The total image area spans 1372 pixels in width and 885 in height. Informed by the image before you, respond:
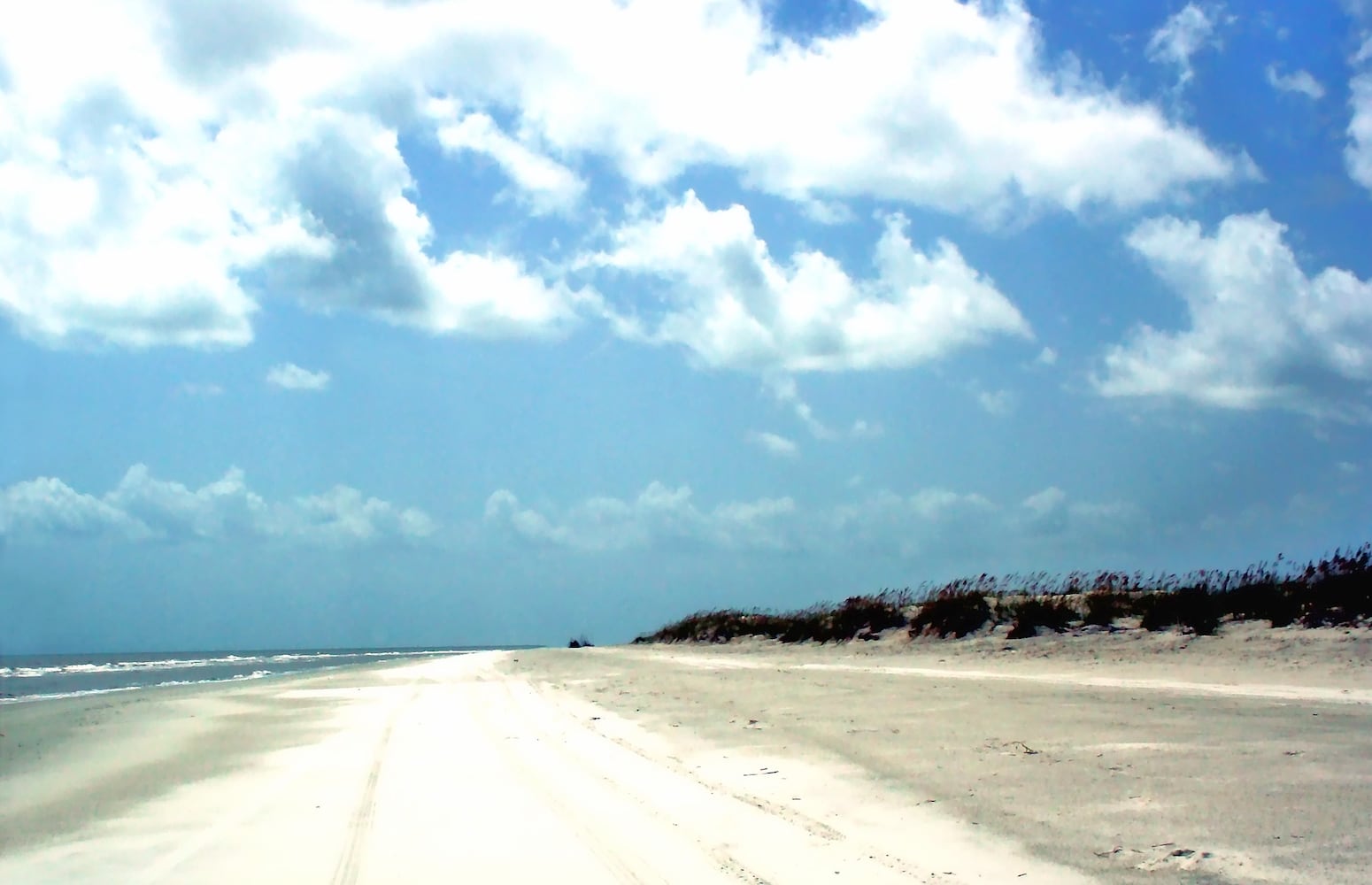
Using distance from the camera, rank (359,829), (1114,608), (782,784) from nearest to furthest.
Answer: (359,829)
(782,784)
(1114,608)

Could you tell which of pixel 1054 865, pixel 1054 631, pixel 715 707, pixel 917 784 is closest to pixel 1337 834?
pixel 1054 865

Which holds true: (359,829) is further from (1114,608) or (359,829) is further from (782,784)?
(1114,608)

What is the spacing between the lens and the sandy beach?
5.83m

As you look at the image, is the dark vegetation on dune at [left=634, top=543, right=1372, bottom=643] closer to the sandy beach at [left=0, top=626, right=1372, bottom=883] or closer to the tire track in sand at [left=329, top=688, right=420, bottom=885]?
the sandy beach at [left=0, top=626, right=1372, bottom=883]

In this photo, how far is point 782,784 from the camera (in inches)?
322

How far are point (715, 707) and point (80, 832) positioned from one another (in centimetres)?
773

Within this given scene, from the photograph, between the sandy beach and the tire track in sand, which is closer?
the sandy beach

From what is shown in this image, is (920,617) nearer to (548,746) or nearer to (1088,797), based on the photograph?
(548,746)

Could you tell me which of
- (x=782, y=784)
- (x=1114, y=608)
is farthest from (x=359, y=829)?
(x=1114, y=608)

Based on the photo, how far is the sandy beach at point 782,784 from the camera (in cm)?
583

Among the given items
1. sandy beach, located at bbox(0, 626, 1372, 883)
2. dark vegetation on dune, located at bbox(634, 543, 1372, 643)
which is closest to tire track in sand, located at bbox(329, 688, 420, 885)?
sandy beach, located at bbox(0, 626, 1372, 883)

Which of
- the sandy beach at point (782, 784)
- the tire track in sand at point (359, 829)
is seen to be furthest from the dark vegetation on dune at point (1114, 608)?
the tire track in sand at point (359, 829)

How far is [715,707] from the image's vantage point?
13484mm

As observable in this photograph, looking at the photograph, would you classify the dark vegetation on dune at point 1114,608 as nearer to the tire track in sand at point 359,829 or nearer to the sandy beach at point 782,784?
the sandy beach at point 782,784
